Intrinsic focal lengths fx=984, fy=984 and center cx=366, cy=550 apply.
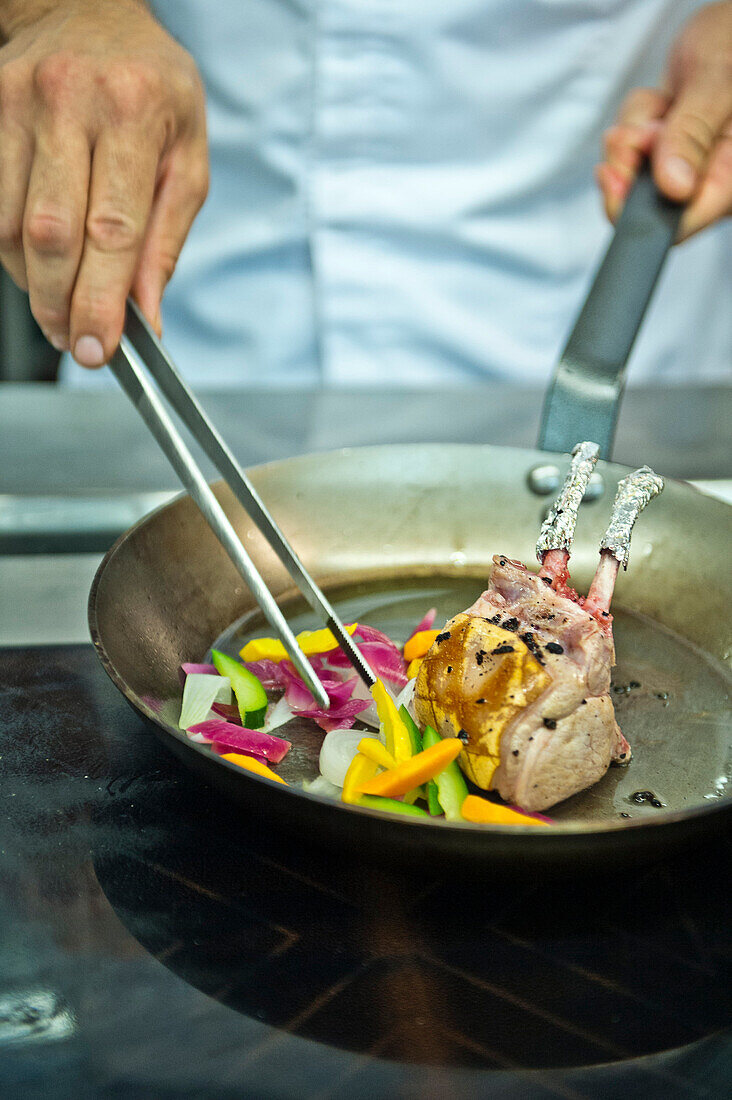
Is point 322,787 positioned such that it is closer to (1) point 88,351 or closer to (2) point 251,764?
(2) point 251,764

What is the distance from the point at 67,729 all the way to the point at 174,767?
0.14 meters

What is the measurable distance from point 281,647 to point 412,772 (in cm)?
30

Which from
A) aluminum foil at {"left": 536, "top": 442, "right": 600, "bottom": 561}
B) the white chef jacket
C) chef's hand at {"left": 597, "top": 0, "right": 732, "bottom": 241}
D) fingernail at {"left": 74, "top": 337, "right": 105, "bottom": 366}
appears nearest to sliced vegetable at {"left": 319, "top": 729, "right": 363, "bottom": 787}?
aluminum foil at {"left": 536, "top": 442, "right": 600, "bottom": 561}

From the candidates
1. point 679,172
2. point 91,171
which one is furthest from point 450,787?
point 679,172

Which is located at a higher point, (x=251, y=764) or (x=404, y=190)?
(x=404, y=190)

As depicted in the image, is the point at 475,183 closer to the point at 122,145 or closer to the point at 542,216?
the point at 542,216

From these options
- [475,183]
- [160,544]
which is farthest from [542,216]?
[160,544]

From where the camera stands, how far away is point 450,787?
874 millimetres

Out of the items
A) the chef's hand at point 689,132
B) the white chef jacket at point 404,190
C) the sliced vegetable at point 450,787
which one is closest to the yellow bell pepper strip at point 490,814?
the sliced vegetable at point 450,787

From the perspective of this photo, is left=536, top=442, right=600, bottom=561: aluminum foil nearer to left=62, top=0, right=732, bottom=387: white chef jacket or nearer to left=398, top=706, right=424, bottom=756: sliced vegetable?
left=398, top=706, right=424, bottom=756: sliced vegetable

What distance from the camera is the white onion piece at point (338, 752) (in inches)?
35.7

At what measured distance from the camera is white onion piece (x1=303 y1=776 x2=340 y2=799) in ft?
2.96

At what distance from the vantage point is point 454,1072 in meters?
0.69

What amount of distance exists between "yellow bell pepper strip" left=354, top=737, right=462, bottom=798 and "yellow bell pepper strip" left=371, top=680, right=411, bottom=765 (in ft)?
0.13
